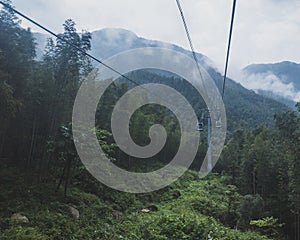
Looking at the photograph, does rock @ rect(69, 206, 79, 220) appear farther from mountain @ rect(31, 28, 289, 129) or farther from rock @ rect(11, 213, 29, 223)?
mountain @ rect(31, 28, 289, 129)

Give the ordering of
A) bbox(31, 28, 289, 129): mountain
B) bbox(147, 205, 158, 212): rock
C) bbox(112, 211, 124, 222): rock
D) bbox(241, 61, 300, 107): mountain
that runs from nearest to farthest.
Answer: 1. bbox(112, 211, 124, 222): rock
2. bbox(147, 205, 158, 212): rock
3. bbox(31, 28, 289, 129): mountain
4. bbox(241, 61, 300, 107): mountain

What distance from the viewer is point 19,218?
6.93 m

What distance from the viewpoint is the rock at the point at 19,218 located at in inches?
266

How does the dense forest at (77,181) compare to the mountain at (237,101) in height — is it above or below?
below

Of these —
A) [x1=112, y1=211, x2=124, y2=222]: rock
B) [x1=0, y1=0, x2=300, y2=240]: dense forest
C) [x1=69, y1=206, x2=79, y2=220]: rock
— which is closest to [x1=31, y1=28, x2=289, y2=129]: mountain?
[x1=0, y1=0, x2=300, y2=240]: dense forest

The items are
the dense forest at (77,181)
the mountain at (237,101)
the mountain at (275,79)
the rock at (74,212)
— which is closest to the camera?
the dense forest at (77,181)

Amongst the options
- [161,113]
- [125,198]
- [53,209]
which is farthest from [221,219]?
[161,113]

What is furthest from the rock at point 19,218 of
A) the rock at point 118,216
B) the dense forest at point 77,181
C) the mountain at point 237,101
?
the mountain at point 237,101

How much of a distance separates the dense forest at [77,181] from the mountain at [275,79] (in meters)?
132

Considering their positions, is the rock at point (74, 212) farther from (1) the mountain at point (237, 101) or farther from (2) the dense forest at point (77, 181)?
(1) the mountain at point (237, 101)

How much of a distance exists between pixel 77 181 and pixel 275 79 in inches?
6379

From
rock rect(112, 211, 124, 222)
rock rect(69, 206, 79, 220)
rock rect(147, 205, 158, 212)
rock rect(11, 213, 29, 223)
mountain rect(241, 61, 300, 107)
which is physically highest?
mountain rect(241, 61, 300, 107)

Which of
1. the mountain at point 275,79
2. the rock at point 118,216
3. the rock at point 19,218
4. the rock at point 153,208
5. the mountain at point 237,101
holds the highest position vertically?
the mountain at point 275,79

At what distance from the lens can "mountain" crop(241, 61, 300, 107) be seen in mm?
143550
